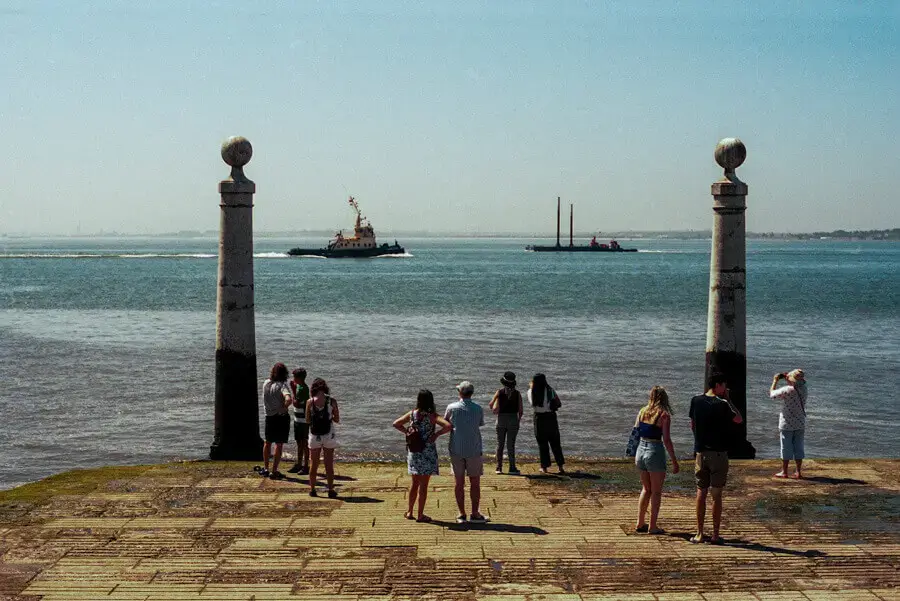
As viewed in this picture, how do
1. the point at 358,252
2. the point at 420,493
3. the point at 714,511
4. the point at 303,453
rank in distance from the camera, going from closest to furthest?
the point at 714,511 < the point at 420,493 < the point at 303,453 < the point at 358,252

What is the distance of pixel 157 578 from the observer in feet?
28.1

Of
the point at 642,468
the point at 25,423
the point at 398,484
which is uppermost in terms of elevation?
the point at 642,468

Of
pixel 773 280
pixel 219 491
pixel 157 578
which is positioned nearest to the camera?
pixel 157 578

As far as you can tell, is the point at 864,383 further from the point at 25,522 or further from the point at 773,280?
the point at 773,280

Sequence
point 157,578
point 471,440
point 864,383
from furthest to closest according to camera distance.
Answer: point 864,383, point 471,440, point 157,578

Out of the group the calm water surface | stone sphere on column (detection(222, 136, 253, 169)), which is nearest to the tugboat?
the calm water surface

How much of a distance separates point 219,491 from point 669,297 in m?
72.3

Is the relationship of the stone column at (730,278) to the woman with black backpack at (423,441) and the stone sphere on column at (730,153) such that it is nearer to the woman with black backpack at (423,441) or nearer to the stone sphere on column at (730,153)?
the stone sphere on column at (730,153)

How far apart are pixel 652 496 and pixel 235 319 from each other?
24.3 feet

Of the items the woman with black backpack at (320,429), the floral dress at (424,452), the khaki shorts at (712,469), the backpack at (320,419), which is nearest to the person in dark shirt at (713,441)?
the khaki shorts at (712,469)

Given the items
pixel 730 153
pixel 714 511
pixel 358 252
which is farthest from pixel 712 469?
pixel 358 252

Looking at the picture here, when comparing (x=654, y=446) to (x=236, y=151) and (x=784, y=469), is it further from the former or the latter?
(x=236, y=151)

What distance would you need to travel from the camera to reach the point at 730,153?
14.9m

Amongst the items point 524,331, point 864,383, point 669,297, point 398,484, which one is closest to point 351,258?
point 669,297
